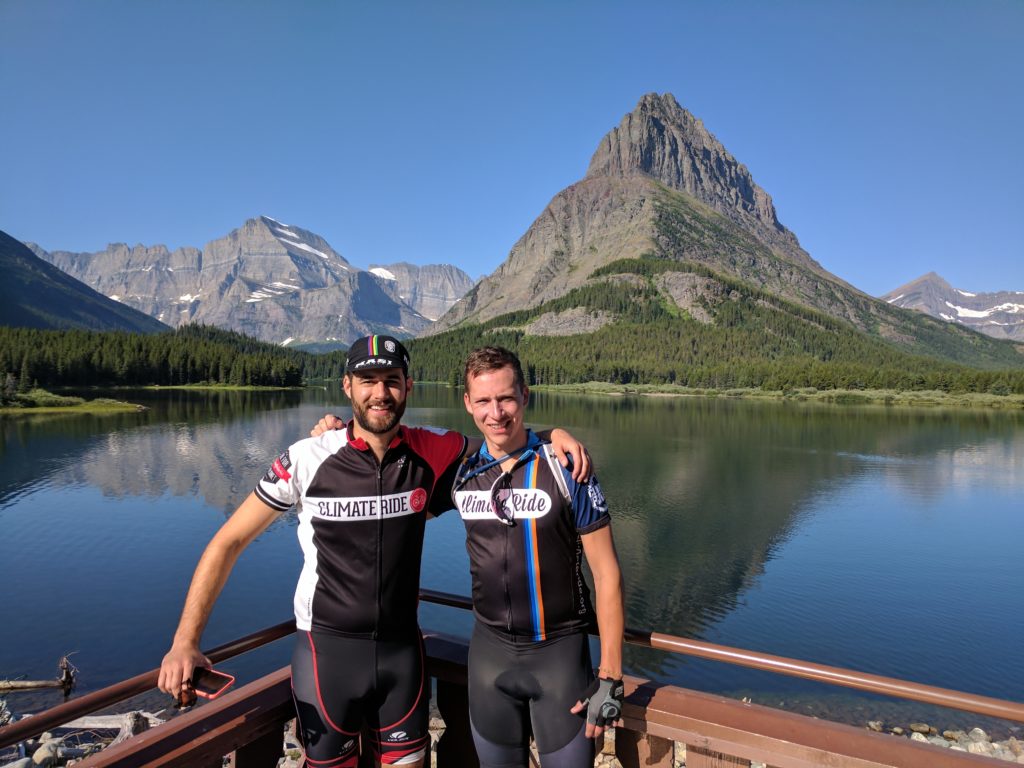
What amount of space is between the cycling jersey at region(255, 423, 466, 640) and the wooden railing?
1.48ft

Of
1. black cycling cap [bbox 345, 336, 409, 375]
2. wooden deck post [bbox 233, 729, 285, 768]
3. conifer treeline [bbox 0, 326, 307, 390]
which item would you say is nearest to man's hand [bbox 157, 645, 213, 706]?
wooden deck post [bbox 233, 729, 285, 768]

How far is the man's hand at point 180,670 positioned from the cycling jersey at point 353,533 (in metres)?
0.69

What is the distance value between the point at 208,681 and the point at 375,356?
7.48ft

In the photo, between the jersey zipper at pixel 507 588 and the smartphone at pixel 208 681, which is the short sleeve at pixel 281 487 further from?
the jersey zipper at pixel 507 588

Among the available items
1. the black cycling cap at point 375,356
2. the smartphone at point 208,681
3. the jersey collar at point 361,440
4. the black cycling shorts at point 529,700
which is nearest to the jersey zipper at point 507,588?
the black cycling shorts at point 529,700

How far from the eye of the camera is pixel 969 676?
17031 millimetres

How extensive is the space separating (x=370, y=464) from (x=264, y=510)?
76cm

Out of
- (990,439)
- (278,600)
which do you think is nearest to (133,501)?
(278,600)

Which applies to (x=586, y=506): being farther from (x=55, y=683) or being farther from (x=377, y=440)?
(x=55, y=683)

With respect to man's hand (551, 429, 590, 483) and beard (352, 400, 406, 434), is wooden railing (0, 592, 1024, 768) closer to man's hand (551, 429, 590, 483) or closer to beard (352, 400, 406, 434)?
man's hand (551, 429, 590, 483)

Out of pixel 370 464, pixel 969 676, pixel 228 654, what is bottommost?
pixel 969 676

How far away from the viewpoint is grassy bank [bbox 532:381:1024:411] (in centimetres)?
13100

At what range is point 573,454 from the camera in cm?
384

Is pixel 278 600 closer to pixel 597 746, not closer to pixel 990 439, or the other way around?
pixel 597 746
